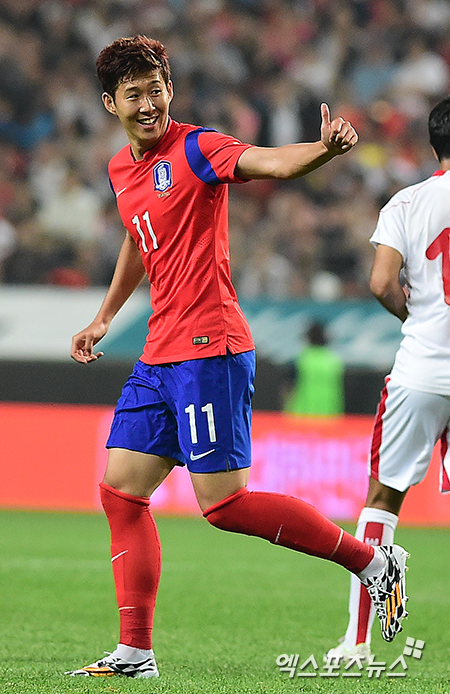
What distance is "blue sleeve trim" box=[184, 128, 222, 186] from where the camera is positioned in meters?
3.90

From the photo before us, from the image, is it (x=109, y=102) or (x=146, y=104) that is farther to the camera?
(x=109, y=102)

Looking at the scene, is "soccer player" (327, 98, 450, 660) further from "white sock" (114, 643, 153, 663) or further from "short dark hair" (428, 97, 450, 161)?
"white sock" (114, 643, 153, 663)

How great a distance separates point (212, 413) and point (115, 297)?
89 cm

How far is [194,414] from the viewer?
4.04m

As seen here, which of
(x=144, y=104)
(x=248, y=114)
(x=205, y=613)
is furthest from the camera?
(x=248, y=114)

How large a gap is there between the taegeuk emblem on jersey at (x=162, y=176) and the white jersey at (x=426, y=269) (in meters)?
0.93

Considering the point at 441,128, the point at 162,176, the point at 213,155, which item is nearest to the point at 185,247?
the point at 162,176

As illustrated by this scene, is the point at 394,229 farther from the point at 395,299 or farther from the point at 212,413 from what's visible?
the point at 212,413

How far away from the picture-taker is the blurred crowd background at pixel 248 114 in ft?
43.9

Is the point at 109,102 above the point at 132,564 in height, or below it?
above

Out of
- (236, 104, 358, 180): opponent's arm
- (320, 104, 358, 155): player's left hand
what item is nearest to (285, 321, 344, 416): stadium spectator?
(236, 104, 358, 180): opponent's arm

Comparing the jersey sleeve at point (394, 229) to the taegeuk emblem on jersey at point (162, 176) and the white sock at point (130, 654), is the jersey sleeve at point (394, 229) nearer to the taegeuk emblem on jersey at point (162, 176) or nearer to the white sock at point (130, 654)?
the taegeuk emblem on jersey at point (162, 176)

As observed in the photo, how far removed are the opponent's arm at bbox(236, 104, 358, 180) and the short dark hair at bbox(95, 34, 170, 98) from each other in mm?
606

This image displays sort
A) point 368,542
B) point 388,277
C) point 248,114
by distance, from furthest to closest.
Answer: point 248,114
point 368,542
point 388,277
